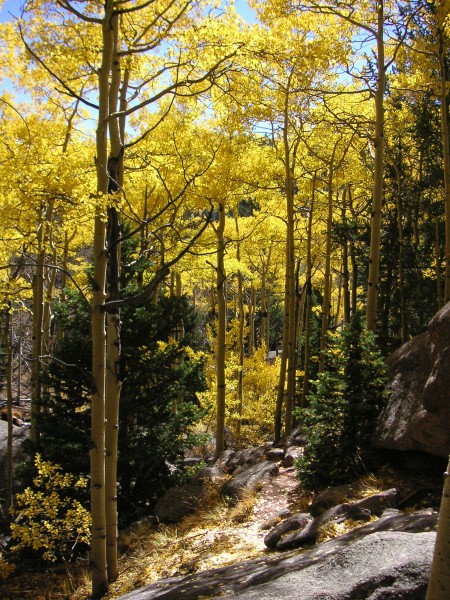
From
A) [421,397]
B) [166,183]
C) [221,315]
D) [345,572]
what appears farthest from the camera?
[221,315]

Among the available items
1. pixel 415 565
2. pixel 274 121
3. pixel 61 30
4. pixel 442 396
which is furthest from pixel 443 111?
pixel 415 565

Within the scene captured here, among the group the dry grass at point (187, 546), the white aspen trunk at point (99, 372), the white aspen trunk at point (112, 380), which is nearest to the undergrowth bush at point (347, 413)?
the dry grass at point (187, 546)

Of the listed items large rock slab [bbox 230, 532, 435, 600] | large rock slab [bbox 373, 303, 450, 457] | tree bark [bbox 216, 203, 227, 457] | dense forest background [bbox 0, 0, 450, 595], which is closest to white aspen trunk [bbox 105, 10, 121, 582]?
dense forest background [bbox 0, 0, 450, 595]

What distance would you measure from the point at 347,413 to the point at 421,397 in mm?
895

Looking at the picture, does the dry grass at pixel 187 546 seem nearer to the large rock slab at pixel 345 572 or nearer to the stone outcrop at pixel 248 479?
the stone outcrop at pixel 248 479

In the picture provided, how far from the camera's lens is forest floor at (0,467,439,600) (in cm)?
500

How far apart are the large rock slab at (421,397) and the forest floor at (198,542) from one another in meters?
0.45

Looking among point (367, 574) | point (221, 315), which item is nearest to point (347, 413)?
point (367, 574)

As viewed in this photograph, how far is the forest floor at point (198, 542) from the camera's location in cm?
500

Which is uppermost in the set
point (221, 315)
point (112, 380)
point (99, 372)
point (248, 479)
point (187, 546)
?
point (221, 315)

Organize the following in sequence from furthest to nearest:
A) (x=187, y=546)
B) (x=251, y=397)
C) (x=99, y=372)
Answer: (x=251, y=397), (x=187, y=546), (x=99, y=372)

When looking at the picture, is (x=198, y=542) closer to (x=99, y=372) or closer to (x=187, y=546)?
→ (x=187, y=546)

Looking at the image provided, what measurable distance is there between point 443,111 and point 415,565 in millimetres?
6867

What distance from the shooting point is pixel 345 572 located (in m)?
2.90
